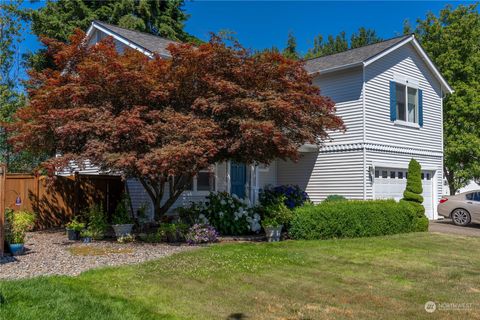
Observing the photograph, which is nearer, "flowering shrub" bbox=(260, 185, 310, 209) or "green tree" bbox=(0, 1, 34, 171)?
"flowering shrub" bbox=(260, 185, 310, 209)

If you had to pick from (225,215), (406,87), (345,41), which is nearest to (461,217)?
(406,87)

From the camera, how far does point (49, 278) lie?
21.9ft

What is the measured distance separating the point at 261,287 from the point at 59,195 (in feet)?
31.4

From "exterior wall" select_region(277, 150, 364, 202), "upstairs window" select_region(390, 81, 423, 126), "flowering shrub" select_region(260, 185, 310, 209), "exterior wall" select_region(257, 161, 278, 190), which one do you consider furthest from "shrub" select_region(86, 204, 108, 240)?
"upstairs window" select_region(390, 81, 423, 126)

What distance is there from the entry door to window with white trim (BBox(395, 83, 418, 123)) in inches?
248

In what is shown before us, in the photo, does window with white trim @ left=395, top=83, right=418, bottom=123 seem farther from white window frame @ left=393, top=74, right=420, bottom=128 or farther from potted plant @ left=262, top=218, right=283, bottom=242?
potted plant @ left=262, top=218, right=283, bottom=242

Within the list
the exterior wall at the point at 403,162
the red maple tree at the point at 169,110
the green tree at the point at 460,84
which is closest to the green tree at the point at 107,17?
the red maple tree at the point at 169,110

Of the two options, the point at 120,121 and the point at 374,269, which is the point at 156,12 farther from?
the point at 374,269

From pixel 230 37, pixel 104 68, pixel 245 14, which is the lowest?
pixel 104 68

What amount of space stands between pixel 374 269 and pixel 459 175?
1780cm

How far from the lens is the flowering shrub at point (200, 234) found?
35.9 feet

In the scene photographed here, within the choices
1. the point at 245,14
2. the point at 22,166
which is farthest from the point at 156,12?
the point at 22,166

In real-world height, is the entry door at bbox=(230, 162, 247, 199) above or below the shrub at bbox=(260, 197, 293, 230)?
above

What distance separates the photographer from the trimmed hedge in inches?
463
